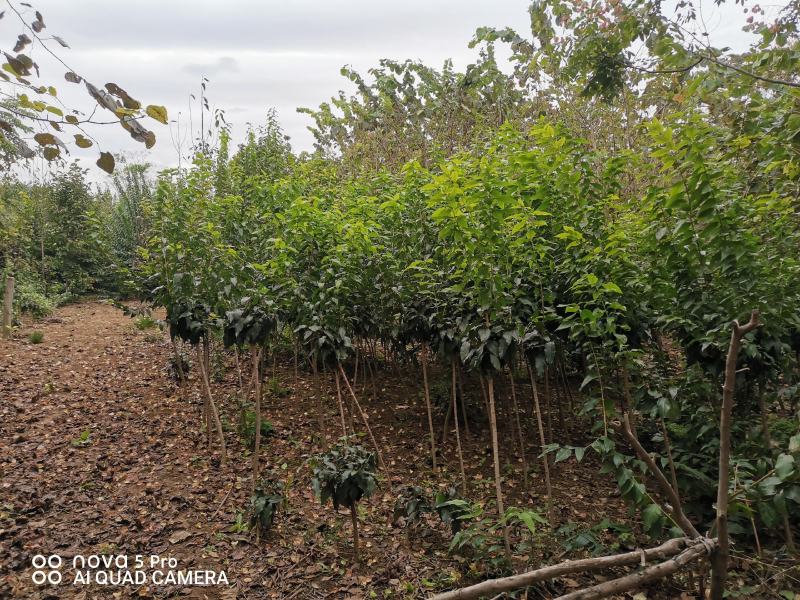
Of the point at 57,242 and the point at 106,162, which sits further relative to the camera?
the point at 57,242

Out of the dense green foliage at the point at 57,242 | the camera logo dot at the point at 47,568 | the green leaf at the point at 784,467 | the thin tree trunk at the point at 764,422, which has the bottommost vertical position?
the camera logo dot at the point at 47,568

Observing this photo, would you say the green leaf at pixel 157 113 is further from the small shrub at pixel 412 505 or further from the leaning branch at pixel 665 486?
the small shrub at pixel 412 505

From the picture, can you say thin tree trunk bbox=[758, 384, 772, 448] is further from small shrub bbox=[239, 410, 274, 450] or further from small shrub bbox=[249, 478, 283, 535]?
small shrub bbox=[239, 410, 274, 450]

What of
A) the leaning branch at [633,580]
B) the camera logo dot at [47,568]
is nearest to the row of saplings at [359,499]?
the camera logo dot at [47,568]

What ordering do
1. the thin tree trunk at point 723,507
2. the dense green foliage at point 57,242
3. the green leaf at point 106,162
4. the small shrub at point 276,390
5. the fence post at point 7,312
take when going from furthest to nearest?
the dense green foliage at point 57,242, the fence post at point 7,312, the small shrub at point 276,390, the green leaf at point 106,162, the thin tree trunk at point 723,507

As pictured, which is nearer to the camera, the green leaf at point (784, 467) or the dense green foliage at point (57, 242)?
the green leaf at point (784, 467)

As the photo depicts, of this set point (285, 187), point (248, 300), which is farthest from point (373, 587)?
point (285, 187)

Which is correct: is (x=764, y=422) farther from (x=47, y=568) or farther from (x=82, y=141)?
(x=47, y=568)

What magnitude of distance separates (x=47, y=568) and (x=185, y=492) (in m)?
1.20

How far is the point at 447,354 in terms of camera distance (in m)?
4.18

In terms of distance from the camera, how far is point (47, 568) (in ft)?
11.4

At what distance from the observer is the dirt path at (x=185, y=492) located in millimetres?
3537

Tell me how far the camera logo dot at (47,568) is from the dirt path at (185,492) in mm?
54

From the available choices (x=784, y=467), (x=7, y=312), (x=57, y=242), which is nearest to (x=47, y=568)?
(x=784, y=467)
